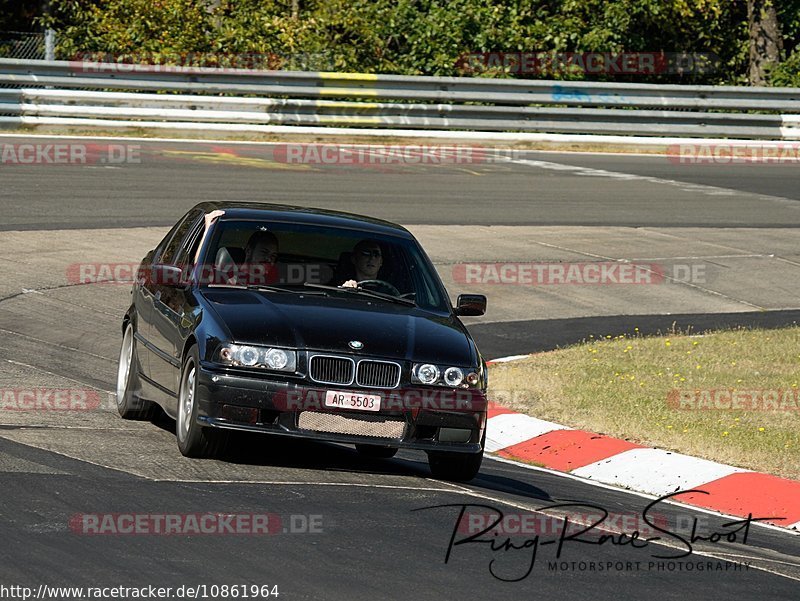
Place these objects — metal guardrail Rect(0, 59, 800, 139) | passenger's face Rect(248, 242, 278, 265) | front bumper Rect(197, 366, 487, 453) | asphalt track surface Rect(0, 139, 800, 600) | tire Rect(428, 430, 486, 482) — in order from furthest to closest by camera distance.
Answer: metal guardrail Rect(0, 59, 800, 139) < passenger's face Rect(248, 242, 278, 265) < tire Rect(428, 430, 486, 482) < front bumper Rect(197, 366, 487, 453) < asphalt track surface Rect(0, 139, 800, 600)

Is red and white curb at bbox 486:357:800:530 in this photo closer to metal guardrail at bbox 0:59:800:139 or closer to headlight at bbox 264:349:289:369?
headlight at bbox 264:349:289:369

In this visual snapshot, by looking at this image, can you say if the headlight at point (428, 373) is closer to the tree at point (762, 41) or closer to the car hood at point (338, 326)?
the car hood at point (338, 326)

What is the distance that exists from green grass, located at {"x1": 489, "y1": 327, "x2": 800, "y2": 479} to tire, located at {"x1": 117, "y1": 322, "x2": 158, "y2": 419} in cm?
320

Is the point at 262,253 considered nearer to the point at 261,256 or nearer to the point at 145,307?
the point at 261,256

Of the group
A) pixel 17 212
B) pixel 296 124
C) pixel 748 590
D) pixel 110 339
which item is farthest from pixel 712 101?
pixel 748 590

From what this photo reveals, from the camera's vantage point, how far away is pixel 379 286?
9.84m

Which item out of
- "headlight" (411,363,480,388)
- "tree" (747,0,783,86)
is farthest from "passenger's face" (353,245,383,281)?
"tree" (747,0,783,86)

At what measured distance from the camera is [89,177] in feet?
71.1

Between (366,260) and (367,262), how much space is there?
2cm

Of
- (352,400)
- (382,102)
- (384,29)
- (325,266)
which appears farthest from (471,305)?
(384,29)

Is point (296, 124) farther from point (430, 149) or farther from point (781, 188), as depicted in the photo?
point (781, 188)

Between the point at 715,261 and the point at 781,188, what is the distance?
22.8 ft

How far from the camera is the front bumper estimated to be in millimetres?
8391

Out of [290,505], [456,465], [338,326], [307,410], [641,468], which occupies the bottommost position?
[641,468]
